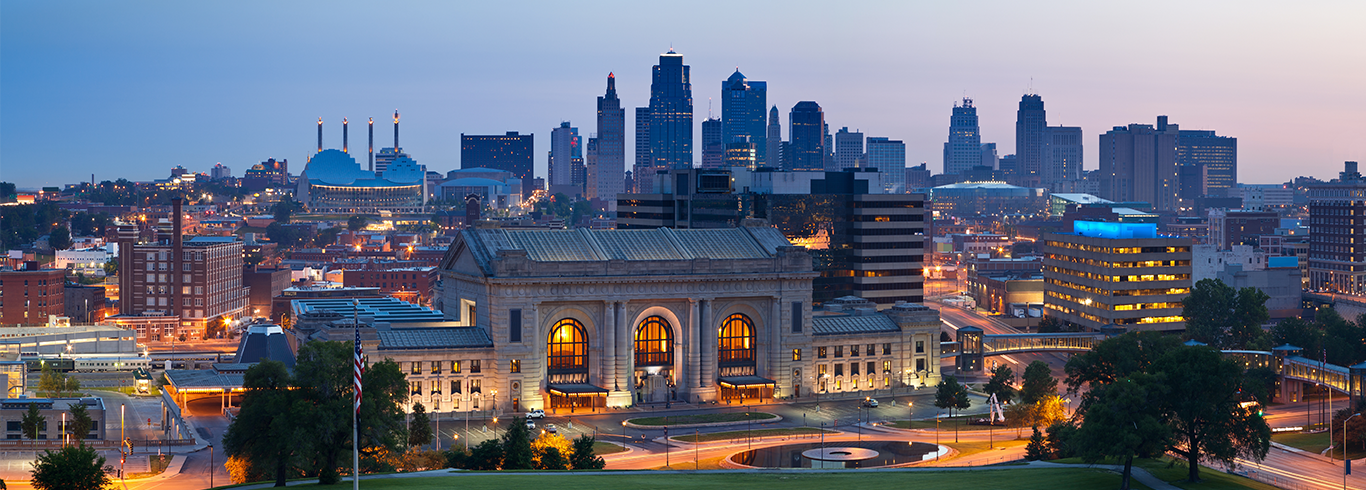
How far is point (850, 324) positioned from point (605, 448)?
4791 cm

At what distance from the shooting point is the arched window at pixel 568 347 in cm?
16612

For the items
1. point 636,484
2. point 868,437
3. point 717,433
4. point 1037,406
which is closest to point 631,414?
point 717,433

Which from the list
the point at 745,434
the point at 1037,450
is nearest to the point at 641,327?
the point at 745,434

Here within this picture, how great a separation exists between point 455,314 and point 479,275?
1262 cm

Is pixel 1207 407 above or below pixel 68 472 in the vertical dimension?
above

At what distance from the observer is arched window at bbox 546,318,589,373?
16612 cm

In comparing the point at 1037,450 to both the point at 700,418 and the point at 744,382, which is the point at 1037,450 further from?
the point at 744,382

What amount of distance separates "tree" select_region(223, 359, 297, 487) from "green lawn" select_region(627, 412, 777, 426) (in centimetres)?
5366

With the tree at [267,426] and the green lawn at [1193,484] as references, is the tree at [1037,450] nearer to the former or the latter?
the green lawn at [1193,484]

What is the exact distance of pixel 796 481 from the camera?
112 metres

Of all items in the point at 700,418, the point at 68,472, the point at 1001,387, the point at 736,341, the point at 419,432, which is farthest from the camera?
the point at 736,341

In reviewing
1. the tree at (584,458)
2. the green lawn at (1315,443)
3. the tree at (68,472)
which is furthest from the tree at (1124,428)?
the tree at (68,472)

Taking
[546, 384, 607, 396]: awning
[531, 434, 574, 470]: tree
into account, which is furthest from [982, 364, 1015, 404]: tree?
[531, 434, 574, 470]: tree

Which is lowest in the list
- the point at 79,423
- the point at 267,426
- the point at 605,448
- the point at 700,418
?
the point at 605,448
